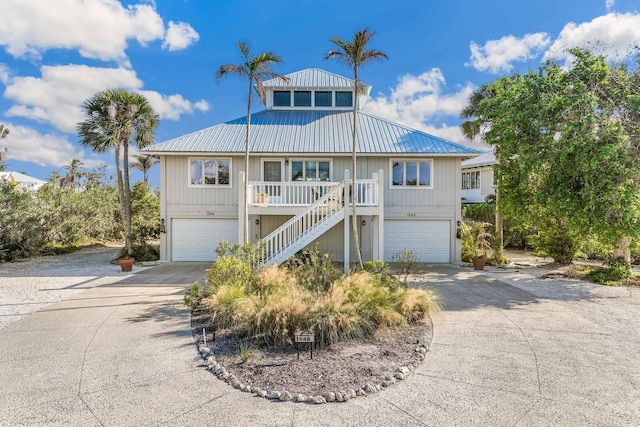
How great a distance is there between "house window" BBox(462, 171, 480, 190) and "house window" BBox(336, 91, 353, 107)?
43.7ft

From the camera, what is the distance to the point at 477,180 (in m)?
25.2

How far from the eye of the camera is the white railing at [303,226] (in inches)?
433

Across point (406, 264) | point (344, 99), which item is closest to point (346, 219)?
point (406, 264)

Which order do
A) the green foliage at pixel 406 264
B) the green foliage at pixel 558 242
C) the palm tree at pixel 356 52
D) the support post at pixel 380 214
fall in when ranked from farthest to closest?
the green foliage at pixel 558 242 → the support post at pixel 380 214 → the palm tree at pixel 356 52 → the green foliage at pixel 406 264

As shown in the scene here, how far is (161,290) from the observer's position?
30.7 feet

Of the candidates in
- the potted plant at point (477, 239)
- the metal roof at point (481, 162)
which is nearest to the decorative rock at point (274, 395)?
the potted plant at point (477, 239)

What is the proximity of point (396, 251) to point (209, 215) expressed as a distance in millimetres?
8322

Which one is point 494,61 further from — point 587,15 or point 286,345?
point 286,345

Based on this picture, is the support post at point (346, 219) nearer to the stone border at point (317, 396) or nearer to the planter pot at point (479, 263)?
the planter pot at point (479, 263)

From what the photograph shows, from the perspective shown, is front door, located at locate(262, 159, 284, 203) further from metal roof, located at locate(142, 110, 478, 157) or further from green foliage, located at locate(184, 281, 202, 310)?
green foliage, located at locate(184, 281, 202, 310)

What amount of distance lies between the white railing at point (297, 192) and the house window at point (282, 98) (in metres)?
6.30

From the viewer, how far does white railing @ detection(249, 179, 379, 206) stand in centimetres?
1204

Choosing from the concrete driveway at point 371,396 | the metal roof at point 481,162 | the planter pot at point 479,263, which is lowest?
the concrete driveway at point 371,396

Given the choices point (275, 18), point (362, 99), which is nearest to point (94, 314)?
point (275, 18)
